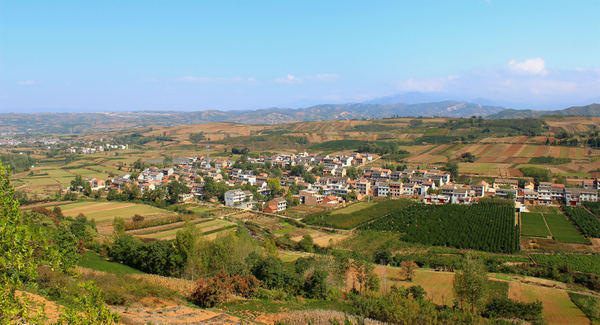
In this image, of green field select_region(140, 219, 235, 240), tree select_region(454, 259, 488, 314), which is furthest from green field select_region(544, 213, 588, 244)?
green field select_region(140, 219, 235, 240)

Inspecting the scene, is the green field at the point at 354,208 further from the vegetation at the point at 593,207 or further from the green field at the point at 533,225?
the vegetation at the point at 593,207

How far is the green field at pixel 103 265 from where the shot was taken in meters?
15.0

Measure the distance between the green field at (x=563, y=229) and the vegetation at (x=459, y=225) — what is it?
2201 millimetres

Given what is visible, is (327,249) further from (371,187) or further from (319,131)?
(319,131)

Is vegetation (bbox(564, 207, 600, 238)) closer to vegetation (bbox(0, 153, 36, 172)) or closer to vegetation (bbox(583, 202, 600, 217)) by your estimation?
vegetation (bbox(583, 202, 600, 217))

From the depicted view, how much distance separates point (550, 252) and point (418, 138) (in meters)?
48.8

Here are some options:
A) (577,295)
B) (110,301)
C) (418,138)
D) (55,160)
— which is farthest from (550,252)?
(55,160)

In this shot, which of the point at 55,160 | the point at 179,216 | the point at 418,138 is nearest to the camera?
the point at 179,216

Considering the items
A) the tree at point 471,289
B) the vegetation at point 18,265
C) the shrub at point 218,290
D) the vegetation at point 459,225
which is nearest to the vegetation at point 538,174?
the vegetation at point 459,225

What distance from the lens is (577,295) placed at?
14953mm

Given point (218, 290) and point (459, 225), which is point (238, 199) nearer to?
point (459, 225)

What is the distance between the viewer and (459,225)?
81.5 ft

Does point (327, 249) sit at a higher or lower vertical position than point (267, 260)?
lower

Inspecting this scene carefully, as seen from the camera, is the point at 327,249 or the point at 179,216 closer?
the point at 327,249
